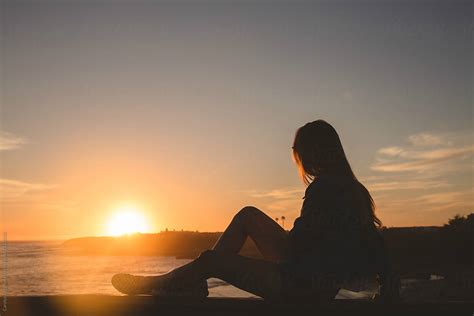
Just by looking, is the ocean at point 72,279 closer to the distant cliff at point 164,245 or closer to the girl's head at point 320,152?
the girl's head at point 320,152

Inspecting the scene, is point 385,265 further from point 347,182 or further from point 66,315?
point 66,315

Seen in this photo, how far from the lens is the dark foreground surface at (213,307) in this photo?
8.48 ft

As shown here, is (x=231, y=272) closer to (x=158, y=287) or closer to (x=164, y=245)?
(x=158, y=287)

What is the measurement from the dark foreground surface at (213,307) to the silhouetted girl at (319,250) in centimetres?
32

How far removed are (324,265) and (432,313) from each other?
2.33ft

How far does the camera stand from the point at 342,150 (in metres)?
3.24

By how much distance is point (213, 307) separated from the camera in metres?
2.61

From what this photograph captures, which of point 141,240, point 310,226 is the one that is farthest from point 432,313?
point 141,240

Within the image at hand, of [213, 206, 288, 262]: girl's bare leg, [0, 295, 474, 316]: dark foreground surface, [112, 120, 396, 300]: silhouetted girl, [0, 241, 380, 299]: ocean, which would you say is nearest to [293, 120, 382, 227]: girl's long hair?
[112, 120, 396, 300]: silhouetted girl

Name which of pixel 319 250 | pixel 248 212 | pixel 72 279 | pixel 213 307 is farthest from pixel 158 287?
pixel 72 279

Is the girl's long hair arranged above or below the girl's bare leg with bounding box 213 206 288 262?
above

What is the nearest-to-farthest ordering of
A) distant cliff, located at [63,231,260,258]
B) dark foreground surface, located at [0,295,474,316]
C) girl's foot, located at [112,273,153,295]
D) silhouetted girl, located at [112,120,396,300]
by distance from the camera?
dark foreground surface, located at [0,295,474,316] < silhouetted girl, located at [112,120,396,300] < girl's foot, located at [112,273,153,295] < distant cliff, located at [63,231,260,258]

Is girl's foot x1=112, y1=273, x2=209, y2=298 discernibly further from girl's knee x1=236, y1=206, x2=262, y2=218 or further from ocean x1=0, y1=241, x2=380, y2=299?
ocean x1=0, y1=241, x2=380, y2=299

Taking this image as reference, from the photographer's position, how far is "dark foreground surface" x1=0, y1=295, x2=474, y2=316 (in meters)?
2.59
